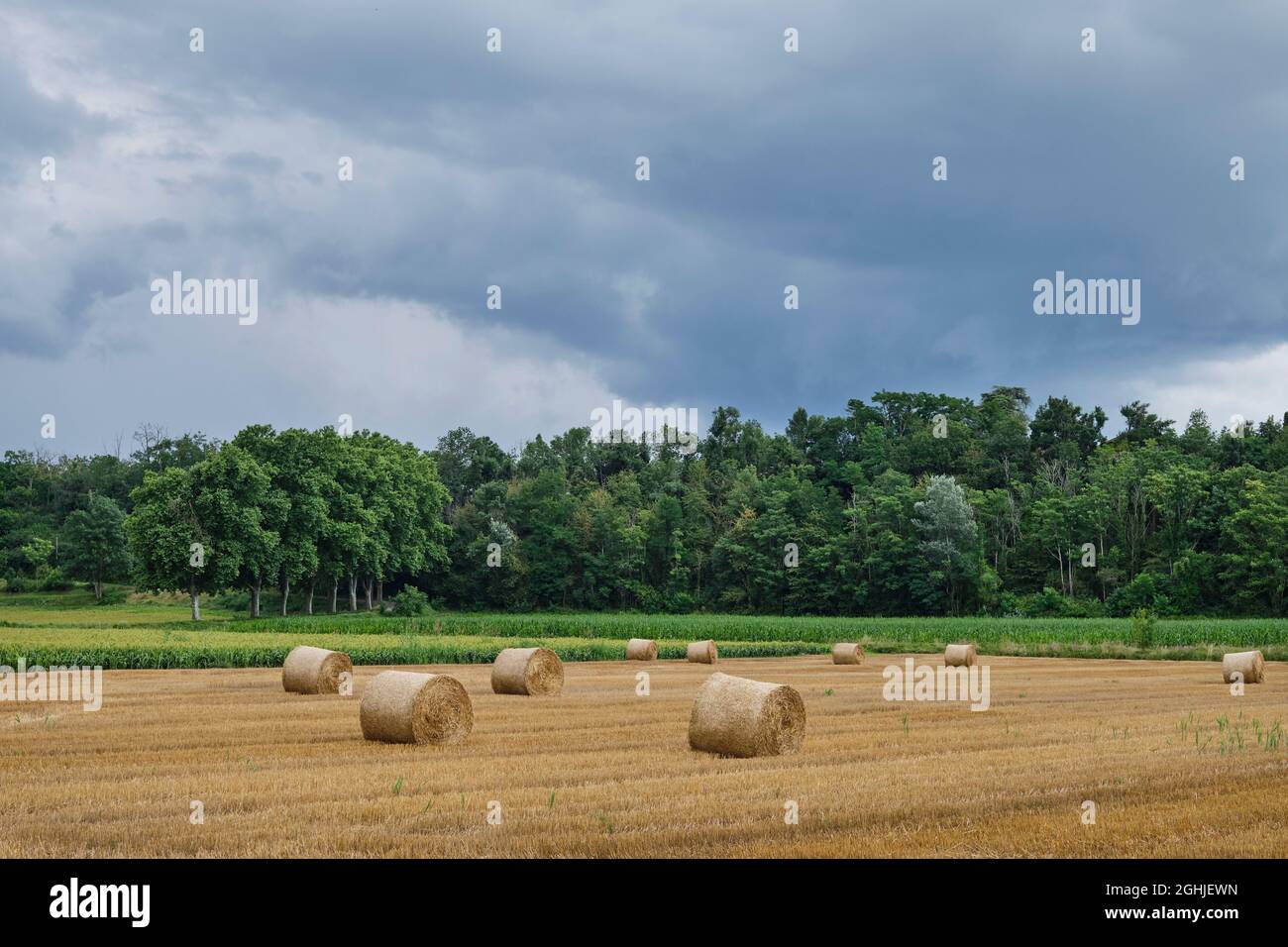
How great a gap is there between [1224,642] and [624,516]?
68.3 m

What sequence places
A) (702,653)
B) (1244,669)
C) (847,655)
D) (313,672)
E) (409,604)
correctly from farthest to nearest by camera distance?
(409,604), (702,653), (847,655), (1244,669), (313,672)

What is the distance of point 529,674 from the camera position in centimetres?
2648

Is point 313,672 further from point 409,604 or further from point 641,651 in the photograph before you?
point 409,604

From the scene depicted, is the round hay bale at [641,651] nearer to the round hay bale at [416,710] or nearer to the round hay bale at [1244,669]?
the round hay bale at [1244,669]

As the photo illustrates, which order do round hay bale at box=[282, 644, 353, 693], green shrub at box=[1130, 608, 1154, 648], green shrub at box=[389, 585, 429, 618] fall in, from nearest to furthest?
round hay bale at box=[282, 644, 353, 693] < green shrub at box=[1130, 608, 1154, 648] < green shrub at box=[389, 585, 429, 618]

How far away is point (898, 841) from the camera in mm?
10398

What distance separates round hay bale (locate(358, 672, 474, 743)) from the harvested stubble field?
0.40 metres

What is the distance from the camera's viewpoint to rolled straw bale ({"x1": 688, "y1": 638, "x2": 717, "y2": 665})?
43344mm

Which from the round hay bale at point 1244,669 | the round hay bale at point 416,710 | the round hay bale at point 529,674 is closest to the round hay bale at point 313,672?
the round hay bale at point 529,674

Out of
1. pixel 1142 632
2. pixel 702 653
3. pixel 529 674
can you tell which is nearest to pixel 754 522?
pixel 1142 632

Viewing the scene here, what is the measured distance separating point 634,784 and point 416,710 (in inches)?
198

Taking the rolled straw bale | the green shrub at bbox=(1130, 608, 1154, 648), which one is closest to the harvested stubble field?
the rolled straw bale

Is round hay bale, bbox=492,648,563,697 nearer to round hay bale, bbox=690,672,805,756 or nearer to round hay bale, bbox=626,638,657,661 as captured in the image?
round hay bale, bbox=690,672,805,756

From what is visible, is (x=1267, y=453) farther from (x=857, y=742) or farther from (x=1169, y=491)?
(x=857, y=742)
